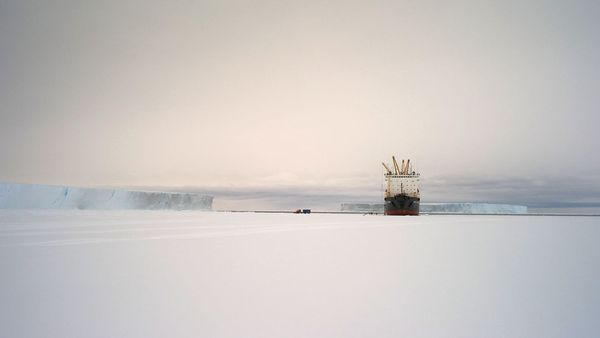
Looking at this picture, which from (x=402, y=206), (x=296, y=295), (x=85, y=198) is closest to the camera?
(x=296, y=295)

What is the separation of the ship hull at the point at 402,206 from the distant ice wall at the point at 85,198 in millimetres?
22685

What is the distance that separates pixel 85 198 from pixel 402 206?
32177mm

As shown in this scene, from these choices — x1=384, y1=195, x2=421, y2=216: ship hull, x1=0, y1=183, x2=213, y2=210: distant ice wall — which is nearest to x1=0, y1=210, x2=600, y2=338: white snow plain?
x1=0, y1=183, x2=213, y2=210: distant ice wall

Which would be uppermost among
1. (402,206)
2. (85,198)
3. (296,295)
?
(85,198)

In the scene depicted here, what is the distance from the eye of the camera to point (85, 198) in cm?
2139

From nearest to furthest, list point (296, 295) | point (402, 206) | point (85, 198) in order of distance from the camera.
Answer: point (296, 295) → point (85, 198) → point (402, 206)

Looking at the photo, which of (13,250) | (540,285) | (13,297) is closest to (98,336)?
(13,297)

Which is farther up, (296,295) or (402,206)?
(296,295)

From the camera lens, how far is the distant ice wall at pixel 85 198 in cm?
1772

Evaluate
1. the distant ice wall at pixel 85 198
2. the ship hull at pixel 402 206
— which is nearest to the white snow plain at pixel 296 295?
the distant ice wall at pixel 85 198

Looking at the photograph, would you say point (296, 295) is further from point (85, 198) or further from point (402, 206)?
point (402, 206)

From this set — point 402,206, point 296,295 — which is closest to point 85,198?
point 296,295

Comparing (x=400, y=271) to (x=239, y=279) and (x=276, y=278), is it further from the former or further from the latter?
(x=239, y=279)

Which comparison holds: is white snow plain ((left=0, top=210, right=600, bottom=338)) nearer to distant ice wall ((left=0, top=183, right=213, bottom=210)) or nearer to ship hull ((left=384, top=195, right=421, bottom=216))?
distant ice wall ((left=0, top=183, right=213, bottom=210))
